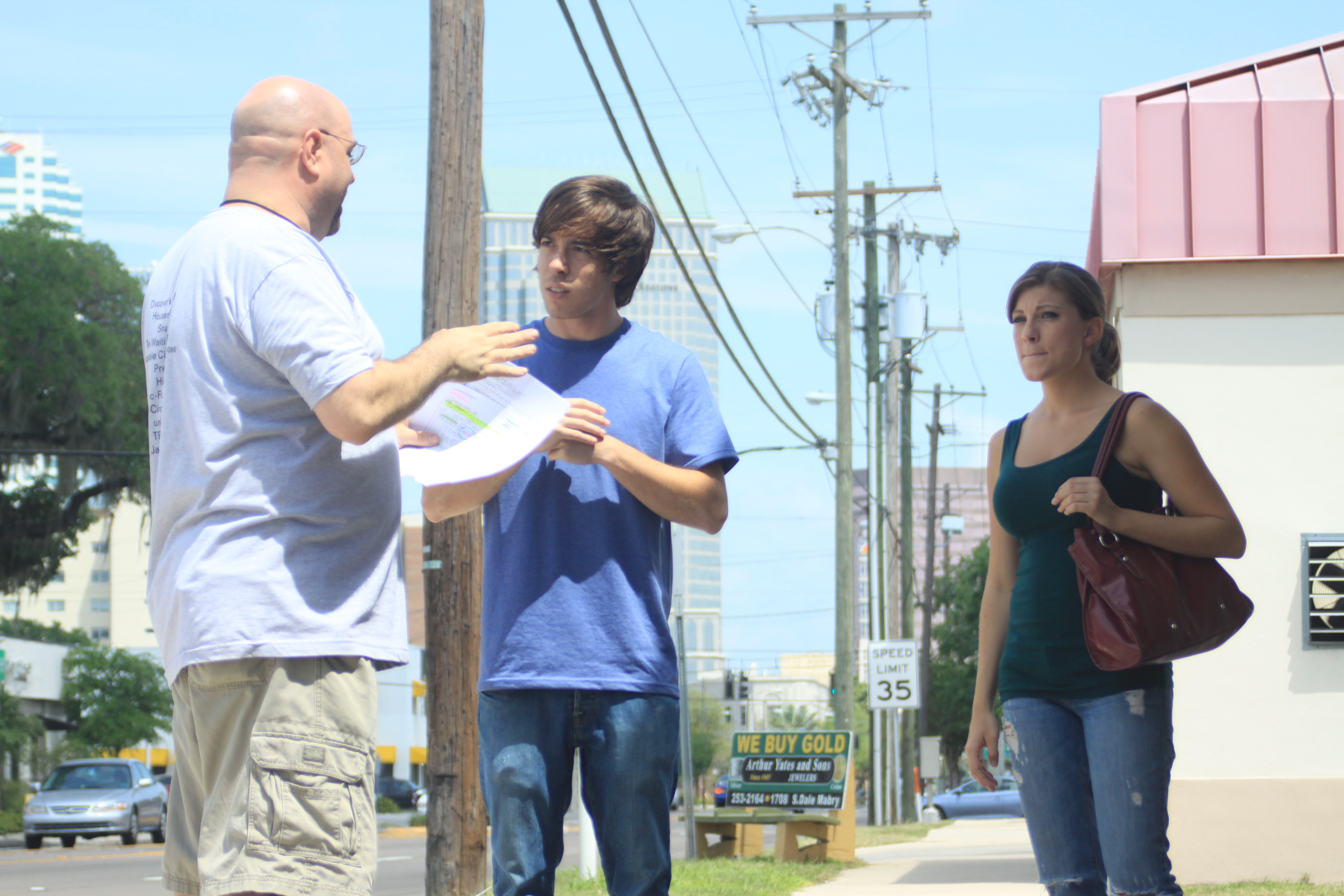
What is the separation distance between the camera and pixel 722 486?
10.5 ft

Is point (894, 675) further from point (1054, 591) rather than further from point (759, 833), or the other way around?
point (1054, 591)

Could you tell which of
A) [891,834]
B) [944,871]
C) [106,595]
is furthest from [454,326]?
[106,595]

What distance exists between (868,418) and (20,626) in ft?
139

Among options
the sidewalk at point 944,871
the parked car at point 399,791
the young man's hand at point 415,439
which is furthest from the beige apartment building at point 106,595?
the young man's hand at point 415,439

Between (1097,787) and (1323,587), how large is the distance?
5.91 metres

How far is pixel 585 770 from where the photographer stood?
119 inches

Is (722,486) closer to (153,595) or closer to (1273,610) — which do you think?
(153,595)

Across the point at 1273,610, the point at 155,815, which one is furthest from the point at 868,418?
the point at 1273,610

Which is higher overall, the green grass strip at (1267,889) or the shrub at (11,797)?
the green grass strip at (1267,889)

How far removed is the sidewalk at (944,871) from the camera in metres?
9.40

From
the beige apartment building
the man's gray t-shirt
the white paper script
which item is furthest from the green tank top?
the beige apartment building

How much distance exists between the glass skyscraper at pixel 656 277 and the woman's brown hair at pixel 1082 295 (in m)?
108

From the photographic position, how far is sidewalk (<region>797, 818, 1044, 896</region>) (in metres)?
9.40

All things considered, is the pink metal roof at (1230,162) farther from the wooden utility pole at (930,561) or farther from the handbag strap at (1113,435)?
the wooden utility pole at (930,561)
